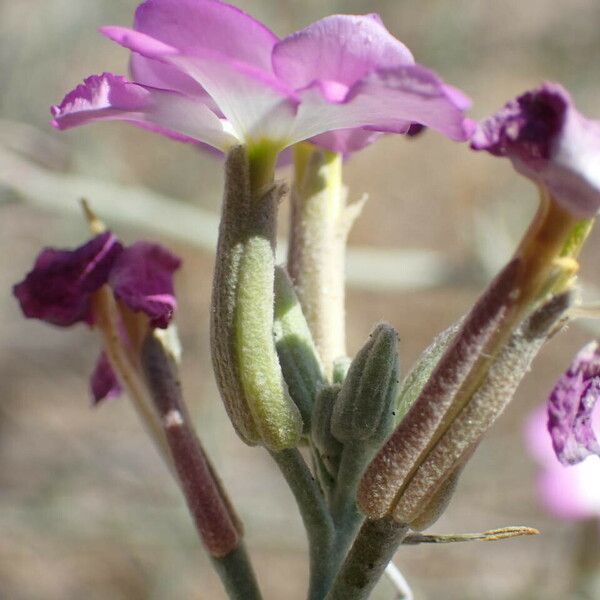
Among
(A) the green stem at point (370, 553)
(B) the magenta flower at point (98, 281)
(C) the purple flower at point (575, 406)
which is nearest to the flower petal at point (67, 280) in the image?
(B) the magenta flower at point (98, 281)

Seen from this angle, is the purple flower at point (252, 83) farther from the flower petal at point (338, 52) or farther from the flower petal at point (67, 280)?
the flower petal at point (67, 280)

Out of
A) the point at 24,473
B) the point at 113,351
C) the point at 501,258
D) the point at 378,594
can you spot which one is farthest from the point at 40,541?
the point at 113,351

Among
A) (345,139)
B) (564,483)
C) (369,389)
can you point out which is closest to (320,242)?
(345,139)

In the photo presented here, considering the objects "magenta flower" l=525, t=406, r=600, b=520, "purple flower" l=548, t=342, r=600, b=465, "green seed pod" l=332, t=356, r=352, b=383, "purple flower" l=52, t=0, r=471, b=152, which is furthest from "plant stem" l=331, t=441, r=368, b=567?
"magenta flower" l=525, t=406, r=600, b=520

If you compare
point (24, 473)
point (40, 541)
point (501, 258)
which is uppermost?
point (501, 258)

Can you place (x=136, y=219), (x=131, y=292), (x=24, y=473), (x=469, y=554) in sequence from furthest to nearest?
(x=24, y=473) < (x=469, y=554) < (x=136, y=219) < (x=131, y=292)

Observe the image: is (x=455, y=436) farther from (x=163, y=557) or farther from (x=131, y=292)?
(x=163, y=557)
